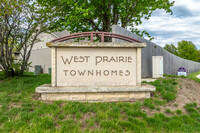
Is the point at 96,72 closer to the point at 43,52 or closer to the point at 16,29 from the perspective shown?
the point at 16,29

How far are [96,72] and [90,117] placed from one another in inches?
Result: 59.3

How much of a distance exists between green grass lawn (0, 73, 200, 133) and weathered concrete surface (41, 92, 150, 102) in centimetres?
22

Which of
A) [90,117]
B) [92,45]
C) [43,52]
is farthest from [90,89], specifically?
[43,52]

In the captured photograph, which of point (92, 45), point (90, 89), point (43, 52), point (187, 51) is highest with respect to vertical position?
point (187, 51)

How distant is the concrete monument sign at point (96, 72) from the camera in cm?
402

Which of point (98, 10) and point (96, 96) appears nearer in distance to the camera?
point (96, 96)

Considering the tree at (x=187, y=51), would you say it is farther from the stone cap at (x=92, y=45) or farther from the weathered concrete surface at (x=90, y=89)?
the weathered concrete surface at (x=90, y=89)

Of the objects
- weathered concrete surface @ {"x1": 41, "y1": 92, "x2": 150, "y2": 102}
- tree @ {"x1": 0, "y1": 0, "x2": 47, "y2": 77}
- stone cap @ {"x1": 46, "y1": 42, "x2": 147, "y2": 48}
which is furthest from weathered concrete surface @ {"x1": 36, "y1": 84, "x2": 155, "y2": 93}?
tree @ {"x1": 0, "y1": 0, "x2": 47, "y2": 77}

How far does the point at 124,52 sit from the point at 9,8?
528 centimetres

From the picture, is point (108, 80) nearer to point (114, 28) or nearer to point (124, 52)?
point (124, 52)

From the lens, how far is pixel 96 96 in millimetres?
4051

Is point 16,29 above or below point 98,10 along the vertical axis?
below

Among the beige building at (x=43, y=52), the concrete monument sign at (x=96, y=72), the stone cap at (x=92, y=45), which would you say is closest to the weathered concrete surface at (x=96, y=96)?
the concrete monument sign at (x=96, y=72)

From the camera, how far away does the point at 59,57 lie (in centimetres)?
420
